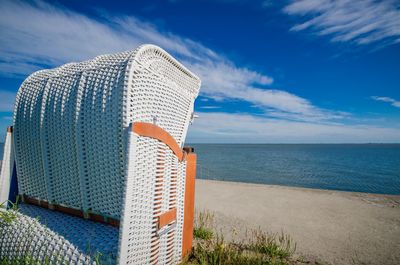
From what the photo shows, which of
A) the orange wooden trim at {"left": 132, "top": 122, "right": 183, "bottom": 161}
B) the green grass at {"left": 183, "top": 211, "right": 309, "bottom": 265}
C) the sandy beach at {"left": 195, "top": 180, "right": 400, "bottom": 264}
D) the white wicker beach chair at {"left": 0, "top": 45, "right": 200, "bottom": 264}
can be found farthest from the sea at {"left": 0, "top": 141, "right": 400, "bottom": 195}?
the orange wooden trim at {"left": 132, "top": 122, "right": 183, "bottom": 161}

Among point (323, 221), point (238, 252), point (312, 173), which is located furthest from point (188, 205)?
point (312, 173)

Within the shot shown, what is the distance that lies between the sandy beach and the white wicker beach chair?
3380mm

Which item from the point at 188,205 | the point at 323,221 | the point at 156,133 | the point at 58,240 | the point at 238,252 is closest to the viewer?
the point at 58,240

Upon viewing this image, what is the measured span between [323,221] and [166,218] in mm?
6041

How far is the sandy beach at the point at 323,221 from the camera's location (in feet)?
14.8

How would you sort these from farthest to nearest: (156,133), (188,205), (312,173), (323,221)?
(312,173) → (323,221) → (188,205) → (156,133)

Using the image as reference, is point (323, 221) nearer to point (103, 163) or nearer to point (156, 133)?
point (156, 133)

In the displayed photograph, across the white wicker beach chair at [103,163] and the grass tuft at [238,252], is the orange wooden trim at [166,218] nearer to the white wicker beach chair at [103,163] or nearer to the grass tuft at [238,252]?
the white wicker beach chair at [103,163]

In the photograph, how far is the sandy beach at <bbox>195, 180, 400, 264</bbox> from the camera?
178 inches

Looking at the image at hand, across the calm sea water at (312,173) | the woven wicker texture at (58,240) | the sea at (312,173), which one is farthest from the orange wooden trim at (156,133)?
the calm sea water at (312,173)

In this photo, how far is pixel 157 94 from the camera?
2318mm

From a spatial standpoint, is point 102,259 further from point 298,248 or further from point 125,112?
point 298,248

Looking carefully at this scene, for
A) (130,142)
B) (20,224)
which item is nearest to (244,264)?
(130,142)

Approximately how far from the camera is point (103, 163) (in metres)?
2.26
